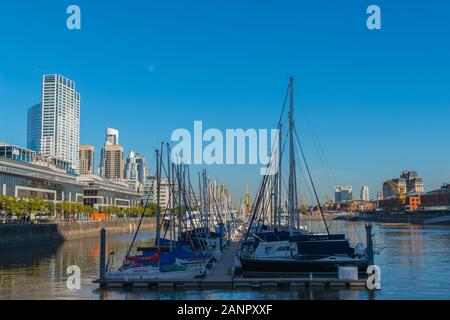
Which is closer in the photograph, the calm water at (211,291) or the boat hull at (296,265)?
the calm water at (211,291)

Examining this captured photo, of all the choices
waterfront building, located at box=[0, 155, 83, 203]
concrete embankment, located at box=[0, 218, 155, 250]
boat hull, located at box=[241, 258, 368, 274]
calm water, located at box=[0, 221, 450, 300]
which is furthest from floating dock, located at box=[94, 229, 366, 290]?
waterfront building, located at box=[0, 155, 83, 203]

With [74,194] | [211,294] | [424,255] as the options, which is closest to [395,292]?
[211,294]

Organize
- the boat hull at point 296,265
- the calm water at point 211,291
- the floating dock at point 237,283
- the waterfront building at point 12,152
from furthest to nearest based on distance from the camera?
1. the waterfront building at point 12,152
2. the boat hull at point 296,265
3. the floating dock at point 237,283
4. the calm water at point 211,291

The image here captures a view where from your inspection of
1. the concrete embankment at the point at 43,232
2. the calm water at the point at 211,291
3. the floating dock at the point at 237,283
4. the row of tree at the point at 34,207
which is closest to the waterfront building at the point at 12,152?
the row of tree at the point at 34,207

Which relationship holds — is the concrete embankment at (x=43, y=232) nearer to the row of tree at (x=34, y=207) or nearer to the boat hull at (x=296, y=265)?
the row of tree at (x=34, y=207)

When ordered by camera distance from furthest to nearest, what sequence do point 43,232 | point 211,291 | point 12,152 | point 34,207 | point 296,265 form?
1. point 12,152
2. point 34,207
3. point 43,232
4. point 296,265
5. point 211,291

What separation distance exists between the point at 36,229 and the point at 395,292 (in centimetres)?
7610

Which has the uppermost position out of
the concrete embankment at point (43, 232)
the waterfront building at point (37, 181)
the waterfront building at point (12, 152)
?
the waterfront building at point (12, 152)

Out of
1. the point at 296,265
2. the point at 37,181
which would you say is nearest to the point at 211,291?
the point at 296,265

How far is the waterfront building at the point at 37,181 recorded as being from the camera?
135438 millimetres

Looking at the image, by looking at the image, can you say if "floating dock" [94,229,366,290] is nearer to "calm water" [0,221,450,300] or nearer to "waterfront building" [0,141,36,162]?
"calm water" [0,221,450,300]

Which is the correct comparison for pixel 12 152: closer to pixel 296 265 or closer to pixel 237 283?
pixel 296 265

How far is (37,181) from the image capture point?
153500mm
